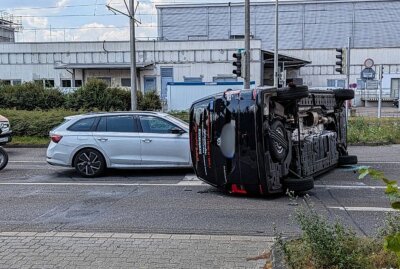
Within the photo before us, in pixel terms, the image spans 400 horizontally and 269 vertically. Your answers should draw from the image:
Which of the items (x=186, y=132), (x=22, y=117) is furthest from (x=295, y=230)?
(x=22, y=117)

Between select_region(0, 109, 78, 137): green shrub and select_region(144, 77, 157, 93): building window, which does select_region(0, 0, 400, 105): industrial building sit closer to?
select_region(144, 77, 157, 93): building window

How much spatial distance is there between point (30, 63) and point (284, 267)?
1707 inches

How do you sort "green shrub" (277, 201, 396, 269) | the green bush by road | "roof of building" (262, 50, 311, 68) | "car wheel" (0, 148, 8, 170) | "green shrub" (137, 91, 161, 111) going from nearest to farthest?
1. "green shrub" (277, 201, 396, 269)
2. "car wheel" (0, 148, 8, 170)
3. the green bush by road
4. "green shrub" (137, 91, 161, 111)
5. "roof of building" (262, 50, 311, 68)

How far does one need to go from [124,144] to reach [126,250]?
543 centimetres

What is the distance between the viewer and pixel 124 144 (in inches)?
414

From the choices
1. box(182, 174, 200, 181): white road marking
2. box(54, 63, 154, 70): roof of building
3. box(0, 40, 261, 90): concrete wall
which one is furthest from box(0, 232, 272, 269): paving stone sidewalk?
box(0, 40, 261, 90): concrete wall

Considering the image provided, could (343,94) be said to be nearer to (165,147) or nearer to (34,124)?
(165,147)

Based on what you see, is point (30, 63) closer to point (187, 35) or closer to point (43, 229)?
point (187, 35)

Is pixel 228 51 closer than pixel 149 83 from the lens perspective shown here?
Yes

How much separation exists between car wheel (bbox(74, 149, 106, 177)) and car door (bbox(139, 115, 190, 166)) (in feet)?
3.25

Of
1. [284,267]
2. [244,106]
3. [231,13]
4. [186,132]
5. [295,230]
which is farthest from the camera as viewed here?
[231,13]

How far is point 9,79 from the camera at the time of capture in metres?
43.5

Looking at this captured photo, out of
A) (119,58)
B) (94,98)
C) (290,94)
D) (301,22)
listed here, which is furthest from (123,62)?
(290,94)

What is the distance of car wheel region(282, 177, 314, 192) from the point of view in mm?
7793
